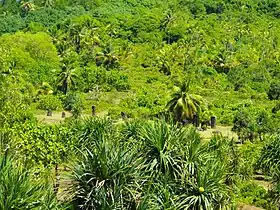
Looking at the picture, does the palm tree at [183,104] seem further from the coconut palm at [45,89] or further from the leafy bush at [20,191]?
the leafy bush at [20,191]

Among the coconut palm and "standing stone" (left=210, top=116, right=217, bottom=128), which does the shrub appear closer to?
the coconut palm

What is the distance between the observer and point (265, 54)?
80688 millimetres

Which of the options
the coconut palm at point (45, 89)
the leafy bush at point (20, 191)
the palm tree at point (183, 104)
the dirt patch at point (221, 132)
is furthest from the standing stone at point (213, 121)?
the leafy bush at point (20, 191)

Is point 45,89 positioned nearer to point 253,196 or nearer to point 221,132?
point 221,132

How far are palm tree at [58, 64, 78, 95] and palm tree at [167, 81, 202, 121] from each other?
2181 cm

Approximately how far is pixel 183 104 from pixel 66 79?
23143 mm

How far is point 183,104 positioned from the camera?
40344mm

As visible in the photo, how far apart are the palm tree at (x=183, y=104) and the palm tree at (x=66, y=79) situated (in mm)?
21806

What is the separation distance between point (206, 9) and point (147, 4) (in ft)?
48.8

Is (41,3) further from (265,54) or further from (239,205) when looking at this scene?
(239,205)

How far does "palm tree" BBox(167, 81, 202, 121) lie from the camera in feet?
132

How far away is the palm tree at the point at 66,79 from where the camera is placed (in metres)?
60.0

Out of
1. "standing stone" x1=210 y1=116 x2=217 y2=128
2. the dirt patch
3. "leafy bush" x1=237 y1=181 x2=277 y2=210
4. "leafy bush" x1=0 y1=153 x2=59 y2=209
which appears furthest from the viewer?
"standing stone" x1=210 y1=116 x2=217 y2=128

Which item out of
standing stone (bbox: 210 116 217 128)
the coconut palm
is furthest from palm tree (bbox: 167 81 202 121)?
the coconut palm
